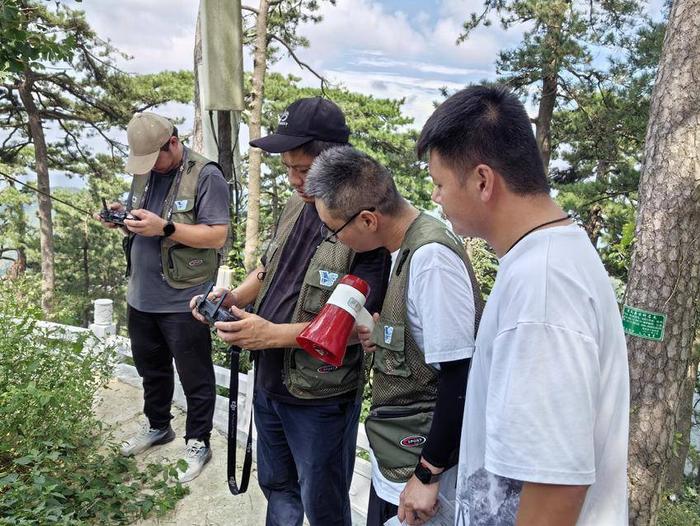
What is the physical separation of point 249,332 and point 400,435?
0.65 m

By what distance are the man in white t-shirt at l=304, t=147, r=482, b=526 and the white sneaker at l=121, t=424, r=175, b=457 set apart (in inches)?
80.8

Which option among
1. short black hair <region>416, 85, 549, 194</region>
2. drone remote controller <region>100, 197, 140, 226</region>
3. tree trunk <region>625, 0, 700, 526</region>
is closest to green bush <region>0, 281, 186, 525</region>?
drone remote controller <region>100, 197, 140, 226</region>

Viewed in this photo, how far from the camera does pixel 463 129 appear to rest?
1062 mm

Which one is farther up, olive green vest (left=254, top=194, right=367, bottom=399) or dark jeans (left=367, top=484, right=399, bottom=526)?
olive green vest (left=254, top=194, right=367, bottom=399)

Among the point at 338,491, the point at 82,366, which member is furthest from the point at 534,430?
the point at 82,366

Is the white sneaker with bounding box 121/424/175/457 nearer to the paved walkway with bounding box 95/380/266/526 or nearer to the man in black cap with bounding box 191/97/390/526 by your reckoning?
the paved walkway with bounding box 95/380/266/526

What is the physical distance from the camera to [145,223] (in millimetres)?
2660

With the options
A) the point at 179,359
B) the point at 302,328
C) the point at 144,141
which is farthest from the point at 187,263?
the point at 302,328

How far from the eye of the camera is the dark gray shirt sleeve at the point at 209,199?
2877 mm

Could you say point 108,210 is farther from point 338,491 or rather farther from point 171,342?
point 338,491

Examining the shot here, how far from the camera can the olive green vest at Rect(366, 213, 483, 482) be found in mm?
1561

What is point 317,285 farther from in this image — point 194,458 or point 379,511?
point 194,458

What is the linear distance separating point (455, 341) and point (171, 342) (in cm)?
209

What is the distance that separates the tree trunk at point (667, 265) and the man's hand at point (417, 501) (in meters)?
2.80
